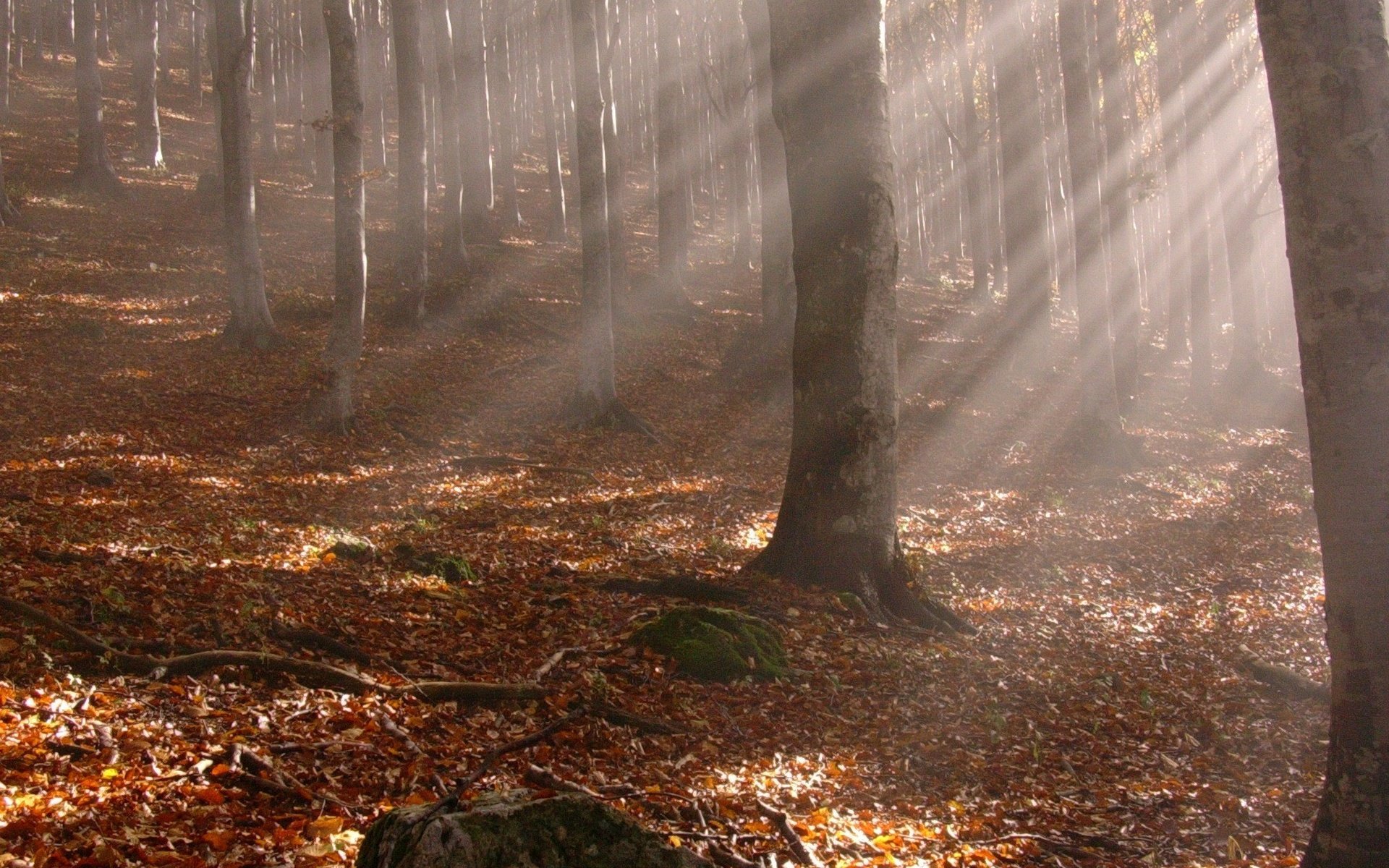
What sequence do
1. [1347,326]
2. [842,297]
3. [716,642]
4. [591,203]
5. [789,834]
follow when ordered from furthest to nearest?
[591,203] → [842,297] → [716,642] → [789,834] → [1347,326]

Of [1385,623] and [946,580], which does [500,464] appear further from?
[1385,623]

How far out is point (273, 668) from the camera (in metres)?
5.14

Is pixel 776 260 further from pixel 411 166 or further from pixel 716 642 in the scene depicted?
pixel 716 642

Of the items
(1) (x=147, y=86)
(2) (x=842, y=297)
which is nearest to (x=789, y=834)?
(2) (x=842, y=297)

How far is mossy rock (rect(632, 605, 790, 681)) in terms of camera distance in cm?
612

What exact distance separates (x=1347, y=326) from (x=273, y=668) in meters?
5.35

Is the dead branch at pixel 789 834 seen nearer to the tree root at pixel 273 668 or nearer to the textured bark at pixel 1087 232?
the tree root at pixel 273 668

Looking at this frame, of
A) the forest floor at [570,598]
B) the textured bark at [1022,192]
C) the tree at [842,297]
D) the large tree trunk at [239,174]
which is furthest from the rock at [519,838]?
the textured bark at [1022,192]

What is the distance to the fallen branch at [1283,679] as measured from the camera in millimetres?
6980

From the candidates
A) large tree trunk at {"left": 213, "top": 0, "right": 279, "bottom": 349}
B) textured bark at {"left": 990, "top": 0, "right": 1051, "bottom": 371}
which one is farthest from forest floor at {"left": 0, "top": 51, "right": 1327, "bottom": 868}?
textured bark at {"left": 990, "top": 0, "right": 1051, "bottom": 371}

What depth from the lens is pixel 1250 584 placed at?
10.3 metres

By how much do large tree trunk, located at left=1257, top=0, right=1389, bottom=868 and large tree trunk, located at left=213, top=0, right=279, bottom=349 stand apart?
1321 cm

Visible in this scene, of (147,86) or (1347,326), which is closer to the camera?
(1347,326)

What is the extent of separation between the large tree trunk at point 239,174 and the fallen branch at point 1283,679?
13300 mm
